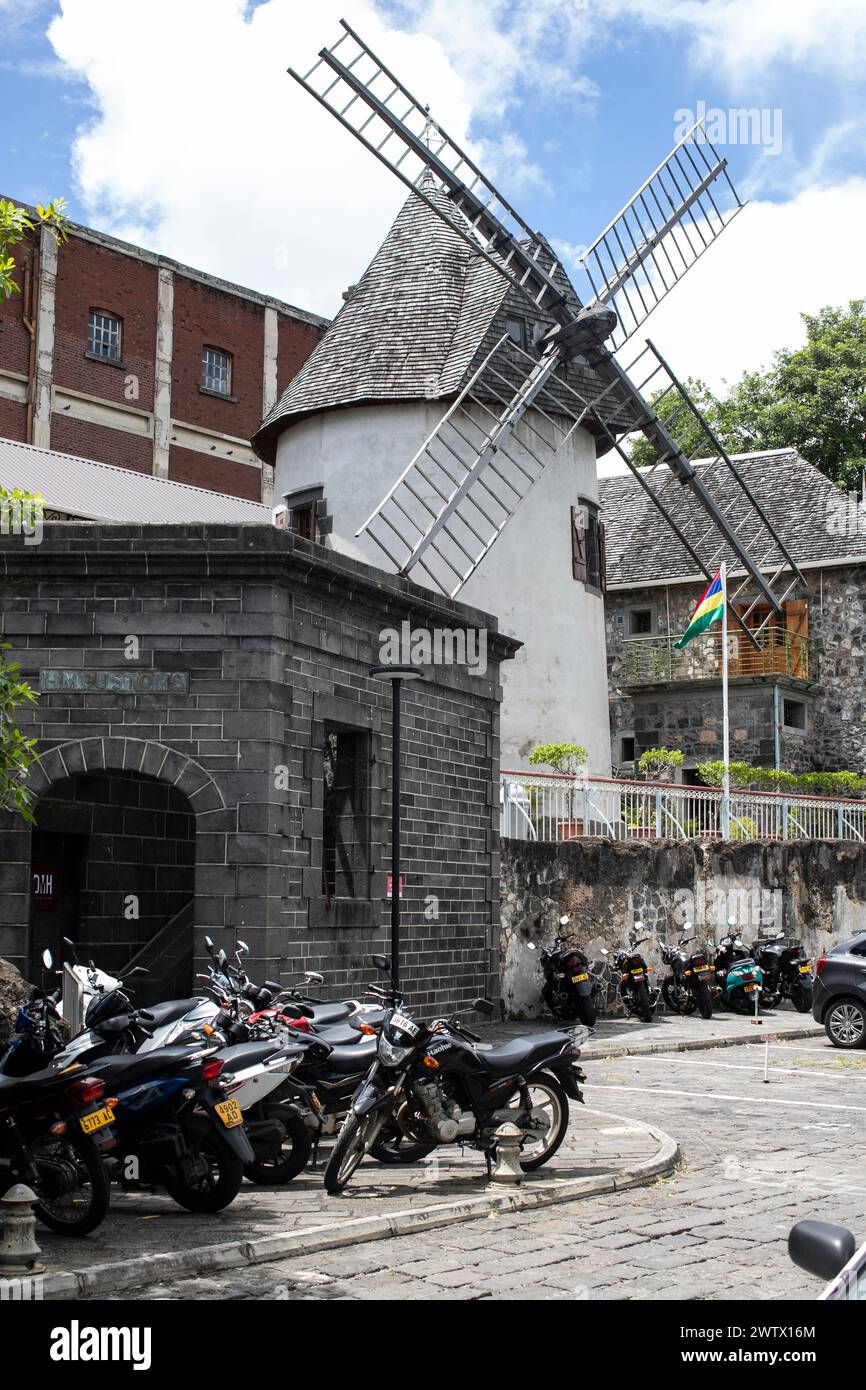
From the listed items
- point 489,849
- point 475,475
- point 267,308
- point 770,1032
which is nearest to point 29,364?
point 267,308

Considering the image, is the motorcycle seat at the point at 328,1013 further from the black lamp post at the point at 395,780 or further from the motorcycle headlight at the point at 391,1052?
the black lamp post at the point at 395,780

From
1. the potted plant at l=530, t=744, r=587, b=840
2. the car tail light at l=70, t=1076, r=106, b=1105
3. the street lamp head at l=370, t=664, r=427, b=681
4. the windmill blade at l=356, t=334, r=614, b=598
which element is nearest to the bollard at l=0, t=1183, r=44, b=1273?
the car tail light at l=70, t=1076, r=106, b=1105

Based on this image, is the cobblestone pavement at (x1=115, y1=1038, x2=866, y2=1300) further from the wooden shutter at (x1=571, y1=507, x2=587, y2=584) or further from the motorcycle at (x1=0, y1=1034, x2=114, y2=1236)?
the wooden shutter at (x1=571, y1=507, x2=587, y2=584)

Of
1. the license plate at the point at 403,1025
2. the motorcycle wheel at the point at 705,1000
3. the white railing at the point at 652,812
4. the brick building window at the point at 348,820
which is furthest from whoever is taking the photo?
the motorcycle wheel at the point at 705,1000

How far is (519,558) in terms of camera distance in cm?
2878

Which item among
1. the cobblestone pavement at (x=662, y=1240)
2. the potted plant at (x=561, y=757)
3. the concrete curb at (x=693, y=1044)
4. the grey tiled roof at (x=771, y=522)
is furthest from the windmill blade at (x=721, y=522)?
the cobblestone pavement at (x=662, y=1240)

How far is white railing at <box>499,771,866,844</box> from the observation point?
22.5 metres

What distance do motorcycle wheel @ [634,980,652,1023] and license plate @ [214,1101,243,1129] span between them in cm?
1395

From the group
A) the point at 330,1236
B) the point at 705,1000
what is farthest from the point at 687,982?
the point at 330,1236

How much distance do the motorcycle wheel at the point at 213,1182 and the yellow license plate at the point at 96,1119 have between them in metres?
0.72

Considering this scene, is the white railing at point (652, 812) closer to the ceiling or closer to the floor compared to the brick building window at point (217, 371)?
closer to the floor

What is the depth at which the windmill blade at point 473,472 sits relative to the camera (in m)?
27.2

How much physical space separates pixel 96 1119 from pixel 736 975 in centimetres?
1685
